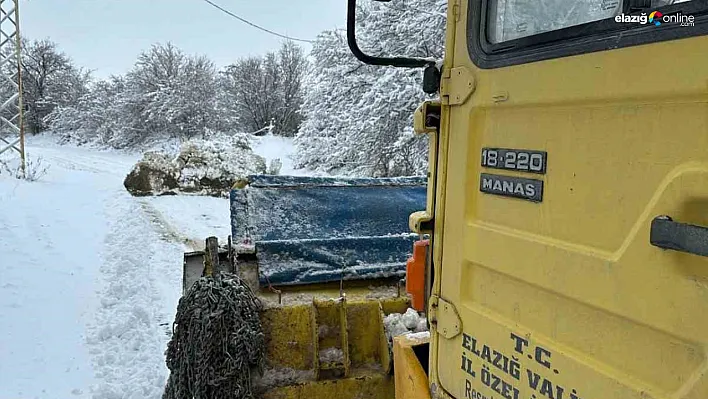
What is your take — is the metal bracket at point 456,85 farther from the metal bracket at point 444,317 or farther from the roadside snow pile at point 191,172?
the roadside snow pile at point 191,172

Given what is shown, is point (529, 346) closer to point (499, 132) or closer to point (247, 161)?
point (499, 132)

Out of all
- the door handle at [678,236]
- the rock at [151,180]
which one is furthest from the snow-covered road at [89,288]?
the door handle at [678,236]

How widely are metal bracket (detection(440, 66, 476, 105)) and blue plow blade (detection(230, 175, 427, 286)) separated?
62.5 inches

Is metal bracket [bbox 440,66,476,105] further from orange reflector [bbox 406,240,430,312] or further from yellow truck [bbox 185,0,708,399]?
orange reflector [bbox 406,240,430,312]

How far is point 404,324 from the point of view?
109 inches

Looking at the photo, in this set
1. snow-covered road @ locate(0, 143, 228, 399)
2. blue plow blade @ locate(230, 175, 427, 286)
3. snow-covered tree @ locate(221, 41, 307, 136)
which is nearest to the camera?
blue plow blade @ locate(230, 175, 427, 286)

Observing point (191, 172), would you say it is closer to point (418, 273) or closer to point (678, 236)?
point (418, 273)

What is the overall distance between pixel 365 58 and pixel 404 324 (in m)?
1.33

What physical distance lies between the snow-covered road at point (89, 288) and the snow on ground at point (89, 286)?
0.01 meters

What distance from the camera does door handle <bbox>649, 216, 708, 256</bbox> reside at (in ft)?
3.65

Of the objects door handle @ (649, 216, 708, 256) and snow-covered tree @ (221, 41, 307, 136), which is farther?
snow-covered tree @ (221, 41, 307, 136)

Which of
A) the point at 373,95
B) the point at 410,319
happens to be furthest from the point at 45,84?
the point at 410,319

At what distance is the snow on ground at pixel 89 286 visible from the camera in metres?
4.45
